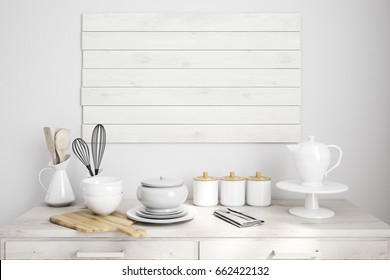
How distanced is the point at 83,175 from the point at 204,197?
672 mm

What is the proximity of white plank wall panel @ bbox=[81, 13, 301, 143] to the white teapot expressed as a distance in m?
0.37

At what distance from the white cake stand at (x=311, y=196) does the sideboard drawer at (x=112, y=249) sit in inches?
19.7

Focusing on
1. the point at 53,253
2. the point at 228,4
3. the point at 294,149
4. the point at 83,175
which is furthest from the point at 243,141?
the point at 53,253

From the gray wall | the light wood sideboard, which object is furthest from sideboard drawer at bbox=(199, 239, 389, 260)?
the gray wall

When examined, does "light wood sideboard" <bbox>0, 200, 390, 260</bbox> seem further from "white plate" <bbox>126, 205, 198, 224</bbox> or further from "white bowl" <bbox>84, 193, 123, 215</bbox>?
"white bowl" <bbox>84, 193, 123, 215</bbox>

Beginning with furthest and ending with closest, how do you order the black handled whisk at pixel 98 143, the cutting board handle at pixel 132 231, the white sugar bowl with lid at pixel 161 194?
the black handled whisk at pixel 98 143, the white sugar bowl with lid at pixel 161 194, the cutting board handle at pixel 132 231

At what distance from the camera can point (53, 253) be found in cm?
163

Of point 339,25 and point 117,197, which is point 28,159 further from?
point 339,25

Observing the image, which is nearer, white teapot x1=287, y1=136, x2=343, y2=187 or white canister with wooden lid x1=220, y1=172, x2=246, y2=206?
white teapot x1=287, y1=136, x2=343, y2=187

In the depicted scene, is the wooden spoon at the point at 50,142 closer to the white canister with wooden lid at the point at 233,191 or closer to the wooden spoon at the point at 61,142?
the wooden spoon at the point at 61,142

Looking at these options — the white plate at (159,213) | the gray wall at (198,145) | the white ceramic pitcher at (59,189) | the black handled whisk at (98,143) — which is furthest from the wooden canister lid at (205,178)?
the white ceramic pitcher at (59,189)

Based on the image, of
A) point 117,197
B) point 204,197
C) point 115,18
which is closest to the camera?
point 117,197

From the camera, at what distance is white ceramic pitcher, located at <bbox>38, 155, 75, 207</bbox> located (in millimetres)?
1979

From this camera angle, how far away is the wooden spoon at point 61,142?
197 centimetres
